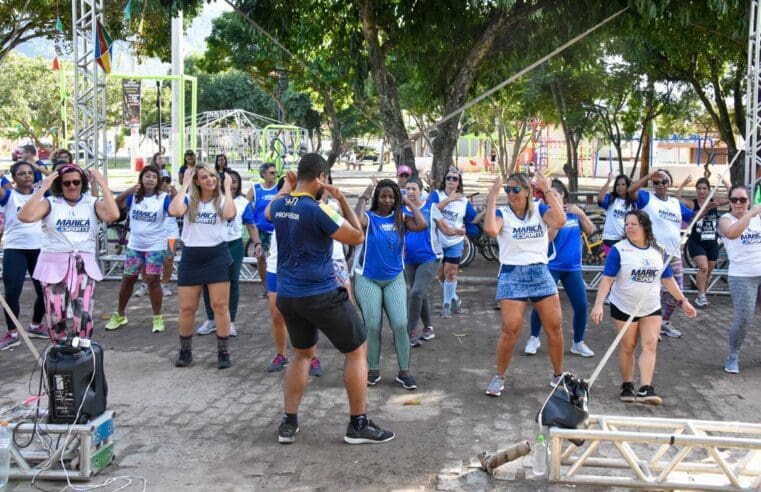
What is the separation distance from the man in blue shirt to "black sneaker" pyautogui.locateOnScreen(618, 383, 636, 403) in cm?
223

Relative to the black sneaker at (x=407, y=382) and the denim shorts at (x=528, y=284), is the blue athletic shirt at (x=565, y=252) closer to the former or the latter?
the denim shorts at (x=528, y=284)

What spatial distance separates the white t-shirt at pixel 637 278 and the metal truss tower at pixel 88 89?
26.0ft

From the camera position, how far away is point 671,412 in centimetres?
610

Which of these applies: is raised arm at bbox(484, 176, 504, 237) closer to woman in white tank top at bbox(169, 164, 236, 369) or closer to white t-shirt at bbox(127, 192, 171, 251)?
woman in white tank top at bbox(169, 164, 236, 369)

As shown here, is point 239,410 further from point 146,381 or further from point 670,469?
point 670,469

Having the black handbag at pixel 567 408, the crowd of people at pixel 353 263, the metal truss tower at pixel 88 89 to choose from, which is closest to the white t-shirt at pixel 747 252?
the crowd of people at pixel 353 263

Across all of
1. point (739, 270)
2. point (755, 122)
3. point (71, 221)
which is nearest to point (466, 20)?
point (755, 122)

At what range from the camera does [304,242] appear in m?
4.98

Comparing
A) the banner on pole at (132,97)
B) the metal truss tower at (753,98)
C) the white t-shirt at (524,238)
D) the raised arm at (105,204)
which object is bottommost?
the white t-shirt at (524,238)

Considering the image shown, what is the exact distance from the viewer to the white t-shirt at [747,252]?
7.25 meters

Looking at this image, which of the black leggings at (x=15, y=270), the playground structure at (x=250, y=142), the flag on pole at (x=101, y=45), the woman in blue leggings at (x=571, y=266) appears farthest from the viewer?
the playground structure at (x=250, y=142)

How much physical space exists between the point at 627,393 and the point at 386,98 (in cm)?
664

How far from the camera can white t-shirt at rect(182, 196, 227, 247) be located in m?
7.11

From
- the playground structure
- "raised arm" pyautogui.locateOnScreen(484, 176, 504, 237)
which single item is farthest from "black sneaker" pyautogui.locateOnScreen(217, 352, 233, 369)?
the playground structure
